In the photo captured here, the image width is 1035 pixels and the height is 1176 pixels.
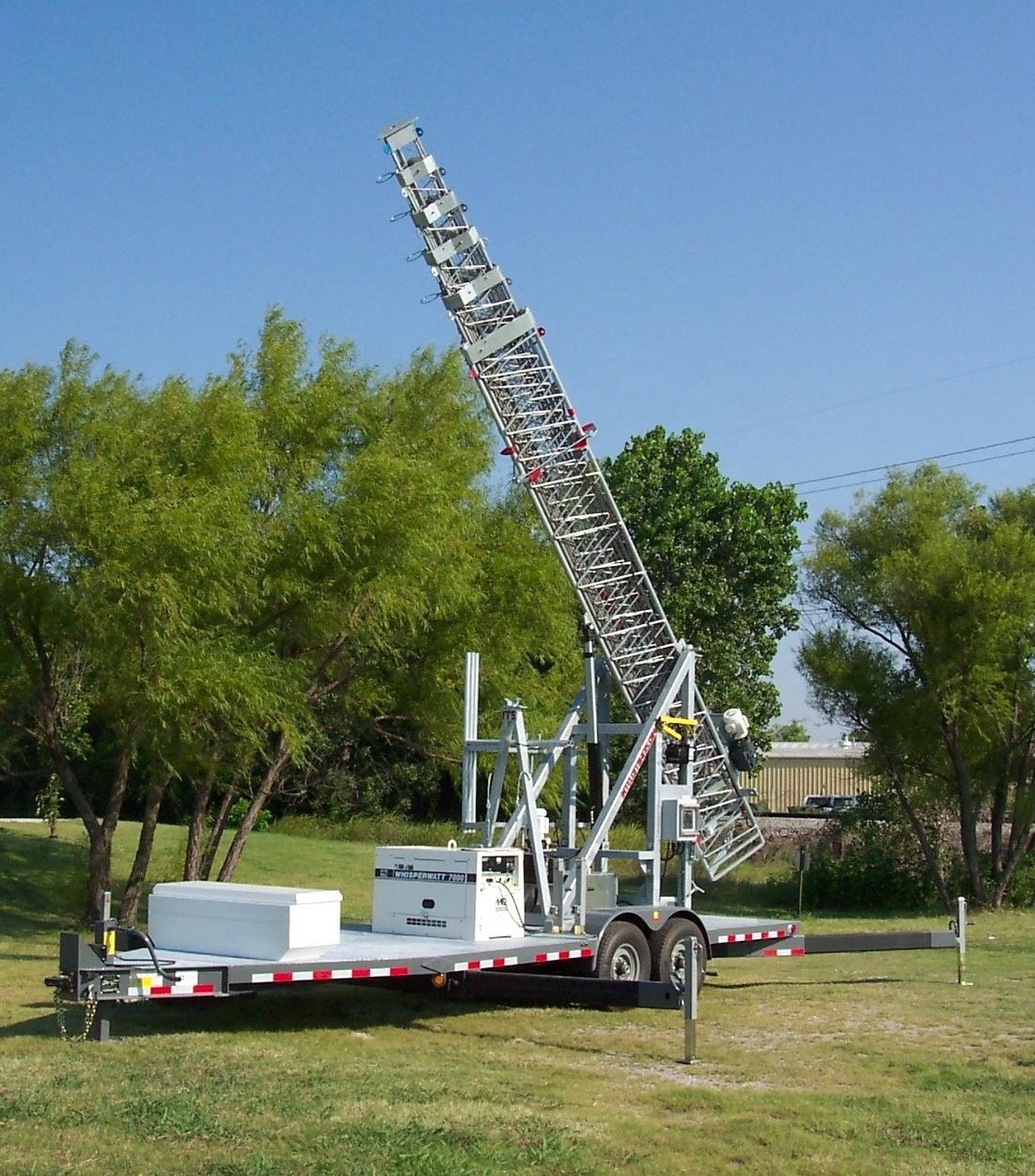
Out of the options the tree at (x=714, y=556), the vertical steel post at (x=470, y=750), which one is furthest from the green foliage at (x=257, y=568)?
the tree at (x=714, y=556)

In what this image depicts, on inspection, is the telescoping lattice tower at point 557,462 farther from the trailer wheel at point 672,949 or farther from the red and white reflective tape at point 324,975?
the red and white reflective tape at point 324,975

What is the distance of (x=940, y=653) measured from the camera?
110 ft

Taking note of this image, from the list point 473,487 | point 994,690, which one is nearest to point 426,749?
point 473,487

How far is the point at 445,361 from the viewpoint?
85.7 ft

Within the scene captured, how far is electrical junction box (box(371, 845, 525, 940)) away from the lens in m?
14.7

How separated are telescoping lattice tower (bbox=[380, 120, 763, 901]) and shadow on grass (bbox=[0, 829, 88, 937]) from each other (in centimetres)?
1170

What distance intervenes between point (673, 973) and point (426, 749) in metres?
11.2

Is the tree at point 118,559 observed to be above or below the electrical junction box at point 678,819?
above

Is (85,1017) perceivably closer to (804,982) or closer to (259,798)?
(804,982)

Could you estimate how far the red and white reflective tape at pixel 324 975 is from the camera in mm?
12195

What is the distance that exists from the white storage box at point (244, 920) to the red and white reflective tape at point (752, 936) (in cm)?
543

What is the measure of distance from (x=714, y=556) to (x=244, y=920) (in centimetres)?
3278

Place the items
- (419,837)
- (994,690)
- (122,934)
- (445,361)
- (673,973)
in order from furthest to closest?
1. (419,837)
2. (994,690)
3. (445,361)
4. (673,973)
5. (122,934)

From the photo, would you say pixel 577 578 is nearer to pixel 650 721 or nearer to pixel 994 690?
pixel 650 721
